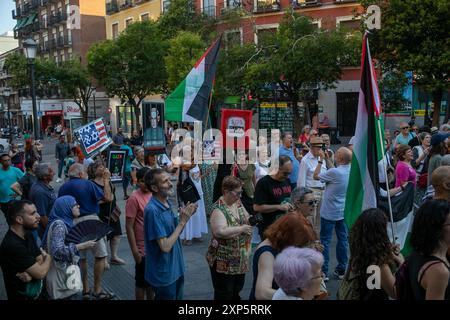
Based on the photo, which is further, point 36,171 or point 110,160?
point 110,160

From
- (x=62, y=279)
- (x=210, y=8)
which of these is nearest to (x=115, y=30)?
(x=210, y=8)

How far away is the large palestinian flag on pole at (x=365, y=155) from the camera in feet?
14.7

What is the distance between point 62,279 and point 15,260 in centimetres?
64

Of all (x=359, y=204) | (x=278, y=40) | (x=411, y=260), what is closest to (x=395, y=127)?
(x=278, y=40)

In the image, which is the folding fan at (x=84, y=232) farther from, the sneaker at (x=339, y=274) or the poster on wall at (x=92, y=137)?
the poster on wall at (x=92, y=137)

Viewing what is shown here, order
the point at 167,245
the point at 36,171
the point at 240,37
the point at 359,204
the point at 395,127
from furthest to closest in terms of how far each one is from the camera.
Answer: the point at 240,37 < the point at 395,127 < the point at 36,171 < the point at 359,204 < the point at 167,245

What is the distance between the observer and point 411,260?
2848 millimetres

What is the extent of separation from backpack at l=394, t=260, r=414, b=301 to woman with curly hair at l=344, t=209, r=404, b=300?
2.7 inches

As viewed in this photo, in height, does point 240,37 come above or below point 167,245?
above

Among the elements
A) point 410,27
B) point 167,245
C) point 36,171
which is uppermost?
point 410,27

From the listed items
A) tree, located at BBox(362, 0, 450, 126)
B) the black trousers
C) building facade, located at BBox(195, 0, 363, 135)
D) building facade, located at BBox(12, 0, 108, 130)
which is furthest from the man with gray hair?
building facade, located at BBox(12, 0, 108, 130)

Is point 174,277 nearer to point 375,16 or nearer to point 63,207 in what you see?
point 63,207

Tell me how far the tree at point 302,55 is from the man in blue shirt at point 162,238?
16468 millimetres

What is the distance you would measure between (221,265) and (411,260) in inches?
75.7
